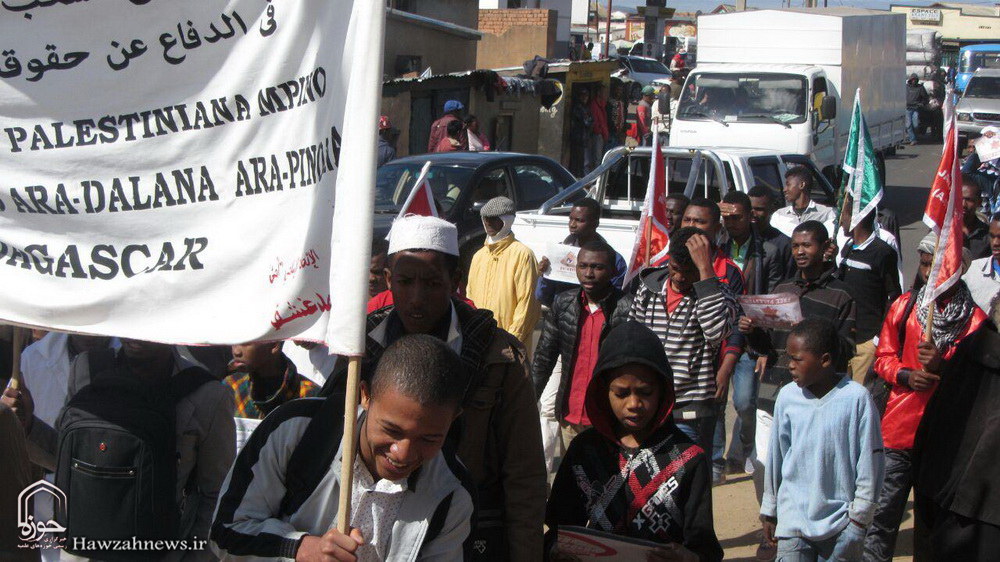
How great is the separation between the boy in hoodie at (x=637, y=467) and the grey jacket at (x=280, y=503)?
804 millimetres

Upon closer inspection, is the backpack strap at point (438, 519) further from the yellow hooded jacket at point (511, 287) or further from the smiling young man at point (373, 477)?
the yellow hooded jacket at point (511, 287)

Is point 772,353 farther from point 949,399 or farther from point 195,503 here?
point 195,503

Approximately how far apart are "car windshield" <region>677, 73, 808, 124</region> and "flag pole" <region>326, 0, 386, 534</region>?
15.0 m

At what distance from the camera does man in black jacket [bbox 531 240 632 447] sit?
19.1ft

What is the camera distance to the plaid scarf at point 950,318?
547 centimetres

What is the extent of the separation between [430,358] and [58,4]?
1.48 m

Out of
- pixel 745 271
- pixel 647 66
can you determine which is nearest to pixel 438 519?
pixel 745 271

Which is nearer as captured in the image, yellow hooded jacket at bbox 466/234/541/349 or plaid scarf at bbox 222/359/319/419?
plaid scarf at bbox 222/359/319/419

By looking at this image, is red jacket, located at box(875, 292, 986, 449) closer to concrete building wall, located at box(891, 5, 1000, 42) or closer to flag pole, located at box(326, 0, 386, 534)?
flag pole, located at box(326, 0, 386, 534)

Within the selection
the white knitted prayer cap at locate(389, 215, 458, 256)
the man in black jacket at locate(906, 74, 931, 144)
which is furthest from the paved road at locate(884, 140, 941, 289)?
the white knitted prayer cap at locate(389, 215, 458, 256)

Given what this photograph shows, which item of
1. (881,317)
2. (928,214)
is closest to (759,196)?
(881,317)

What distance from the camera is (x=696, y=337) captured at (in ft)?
18.5

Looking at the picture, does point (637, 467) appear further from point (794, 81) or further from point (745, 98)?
point (794, 81)

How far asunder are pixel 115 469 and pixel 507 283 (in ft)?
12.3
